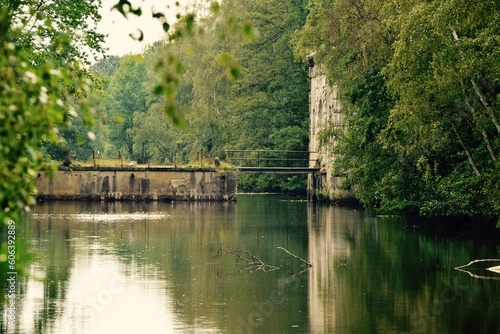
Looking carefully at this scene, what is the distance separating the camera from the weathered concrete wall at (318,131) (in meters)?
55.1

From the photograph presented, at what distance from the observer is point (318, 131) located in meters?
52.3

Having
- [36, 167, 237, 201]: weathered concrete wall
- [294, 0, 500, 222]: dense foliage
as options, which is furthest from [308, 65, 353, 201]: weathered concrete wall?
[294, 0, 500, 222]: dense foliage

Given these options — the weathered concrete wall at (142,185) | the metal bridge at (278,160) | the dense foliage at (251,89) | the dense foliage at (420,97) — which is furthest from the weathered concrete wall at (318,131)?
the dense foliage at (420,97)

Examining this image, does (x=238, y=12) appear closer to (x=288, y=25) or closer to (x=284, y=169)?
(x=288, y=25)

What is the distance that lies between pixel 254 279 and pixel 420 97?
972 centimetres

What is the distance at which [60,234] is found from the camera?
3334 centimetres

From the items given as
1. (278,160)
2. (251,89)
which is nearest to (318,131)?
(278,160)

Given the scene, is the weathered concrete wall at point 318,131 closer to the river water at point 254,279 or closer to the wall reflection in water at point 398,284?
the river water at point 254,279

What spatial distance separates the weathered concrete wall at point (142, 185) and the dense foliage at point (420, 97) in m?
16.1

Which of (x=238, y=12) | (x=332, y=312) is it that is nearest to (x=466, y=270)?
(x=332, y=312)

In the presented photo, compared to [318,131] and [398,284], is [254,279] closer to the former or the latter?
[398,284]

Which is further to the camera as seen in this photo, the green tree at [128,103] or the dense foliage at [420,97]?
the green tree at [128,103]

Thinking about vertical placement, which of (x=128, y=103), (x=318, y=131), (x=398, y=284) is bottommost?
(x=398, y=284)

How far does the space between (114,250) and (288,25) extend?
39.8 meters
